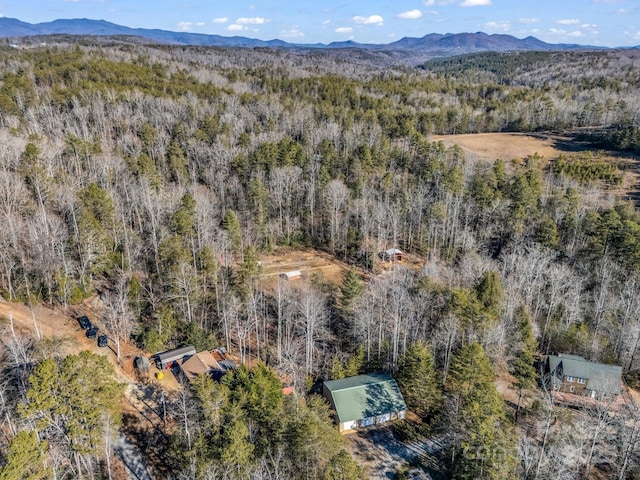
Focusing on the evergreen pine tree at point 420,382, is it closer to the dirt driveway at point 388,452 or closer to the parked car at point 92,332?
the dirt driveway at point 388,452

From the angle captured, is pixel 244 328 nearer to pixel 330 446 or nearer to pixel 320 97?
pixel 330 446

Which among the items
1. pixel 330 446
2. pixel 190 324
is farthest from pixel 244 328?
pixel 330 446

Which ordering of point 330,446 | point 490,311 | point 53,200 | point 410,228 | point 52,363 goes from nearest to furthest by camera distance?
point 52,363 → point 330,446 → point 490,311 → point 53,200 → point 410,228

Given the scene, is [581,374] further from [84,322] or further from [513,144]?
[513,144]

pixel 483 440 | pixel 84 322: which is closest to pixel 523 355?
pixel 483 440

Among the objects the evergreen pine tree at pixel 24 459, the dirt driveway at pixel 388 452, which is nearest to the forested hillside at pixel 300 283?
the evergreen pine tree at pixel 24 459

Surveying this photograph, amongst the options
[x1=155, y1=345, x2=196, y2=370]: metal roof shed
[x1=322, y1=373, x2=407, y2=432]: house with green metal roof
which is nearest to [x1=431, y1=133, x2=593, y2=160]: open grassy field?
[x1=322, y1=373, x2=407, y2=432]: house with green metal roof
